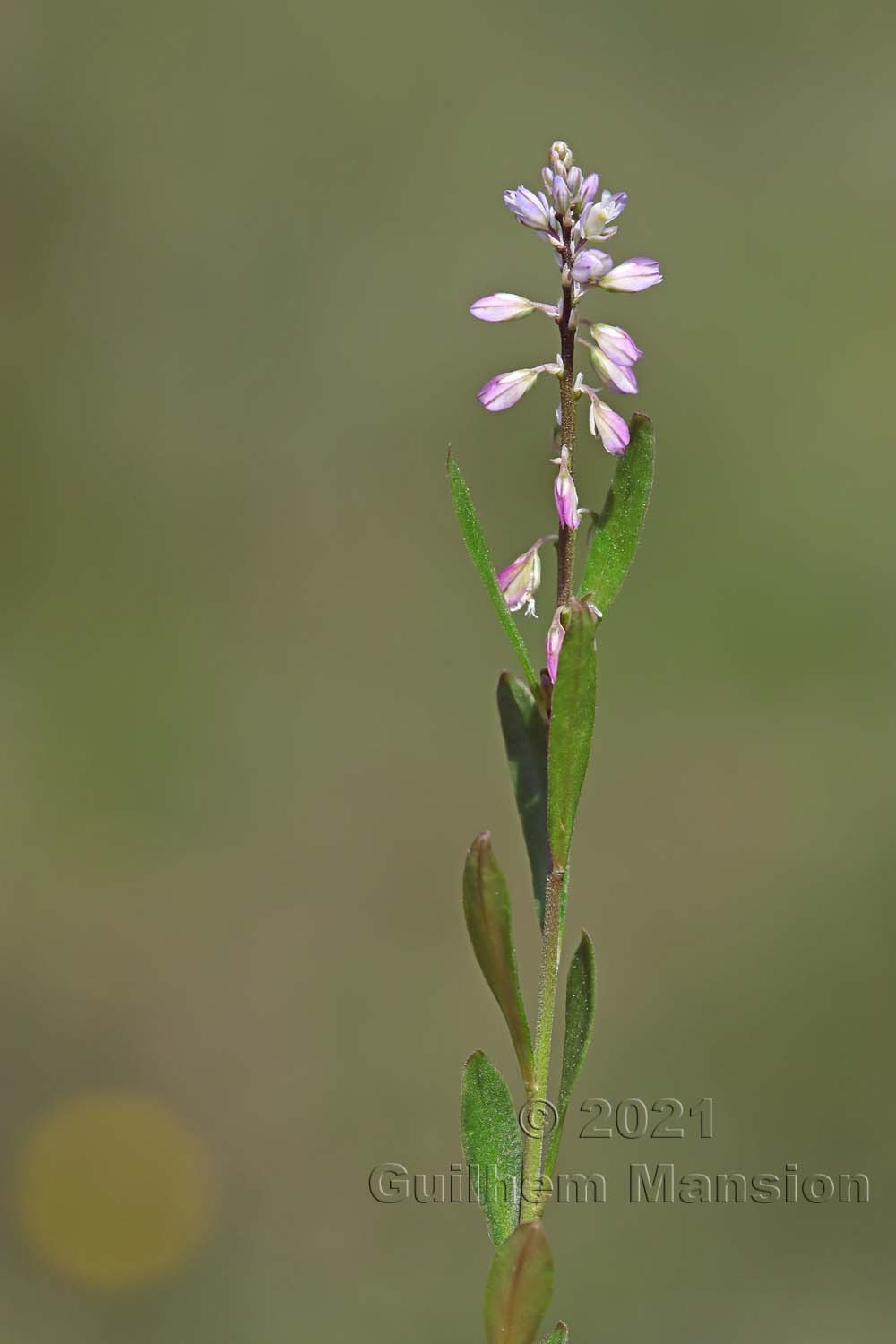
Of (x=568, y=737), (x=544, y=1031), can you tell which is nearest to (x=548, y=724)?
(x=568, y=737)

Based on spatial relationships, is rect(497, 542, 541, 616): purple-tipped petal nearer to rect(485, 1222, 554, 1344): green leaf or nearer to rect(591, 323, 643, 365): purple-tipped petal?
rect(591, 323, 643, 365): purple-tipped petal

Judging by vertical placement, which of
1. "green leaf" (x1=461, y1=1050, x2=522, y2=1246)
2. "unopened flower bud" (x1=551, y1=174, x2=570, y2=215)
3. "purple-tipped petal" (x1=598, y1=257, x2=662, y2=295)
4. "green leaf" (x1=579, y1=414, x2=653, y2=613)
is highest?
"unopened flower bud" (x1=551, y1=174, x2=570, y2=215)

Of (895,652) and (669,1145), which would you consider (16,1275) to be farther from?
(895,652)

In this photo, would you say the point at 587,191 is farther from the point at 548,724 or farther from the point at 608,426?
the point at 548,724

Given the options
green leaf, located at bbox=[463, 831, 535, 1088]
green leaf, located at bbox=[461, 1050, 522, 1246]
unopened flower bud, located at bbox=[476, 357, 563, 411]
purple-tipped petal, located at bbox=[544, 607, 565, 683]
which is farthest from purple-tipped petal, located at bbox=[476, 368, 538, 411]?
green leaf, located at bbox=[461, 1050, 522, 1246]

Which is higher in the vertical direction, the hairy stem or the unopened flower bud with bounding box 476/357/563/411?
the unopened flower bud with bounding box 476/357/563/411

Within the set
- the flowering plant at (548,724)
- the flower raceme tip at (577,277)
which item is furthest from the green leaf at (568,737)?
the flower raceme tip at (577,277)
